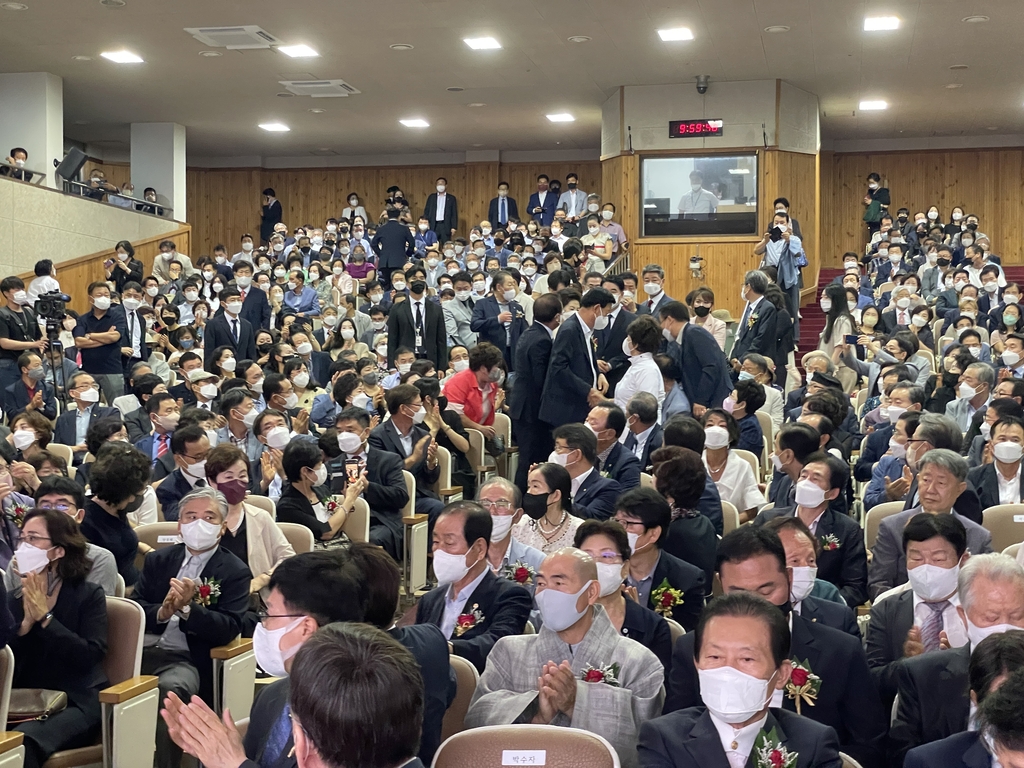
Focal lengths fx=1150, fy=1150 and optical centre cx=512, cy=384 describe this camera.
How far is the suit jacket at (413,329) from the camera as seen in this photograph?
1164 cm

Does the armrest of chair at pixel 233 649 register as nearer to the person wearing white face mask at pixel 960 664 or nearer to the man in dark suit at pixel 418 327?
the person wearing white face mask at pixel 960 664

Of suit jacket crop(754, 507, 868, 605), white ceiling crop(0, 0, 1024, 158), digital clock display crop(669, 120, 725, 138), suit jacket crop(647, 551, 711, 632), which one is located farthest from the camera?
digital clock display crop(669, 120, 725, 138)

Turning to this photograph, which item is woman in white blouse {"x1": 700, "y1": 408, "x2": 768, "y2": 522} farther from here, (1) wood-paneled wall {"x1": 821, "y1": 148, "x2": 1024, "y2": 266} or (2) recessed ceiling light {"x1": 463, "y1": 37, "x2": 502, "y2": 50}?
(1) wood-paneled wall {"x1": 821, "y1": 148, "x2": 1024, "y2": 266}

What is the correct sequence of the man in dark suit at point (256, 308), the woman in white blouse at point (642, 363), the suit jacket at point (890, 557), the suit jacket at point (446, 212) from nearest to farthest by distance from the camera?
the suit jacket at point (890, 557) → the woman in white blouse at point (642, 363) → the man in dark suit at point (256, 308) → the suit jacket at point (446, 212)

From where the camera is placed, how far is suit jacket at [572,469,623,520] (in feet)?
17.6

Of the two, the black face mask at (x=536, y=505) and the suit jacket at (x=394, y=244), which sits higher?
the suit jacket at (x=394, y=244)

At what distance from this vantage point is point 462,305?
13.0 meters

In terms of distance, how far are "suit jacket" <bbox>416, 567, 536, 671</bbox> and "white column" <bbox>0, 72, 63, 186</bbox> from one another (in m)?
15.2

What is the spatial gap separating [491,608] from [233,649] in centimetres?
96

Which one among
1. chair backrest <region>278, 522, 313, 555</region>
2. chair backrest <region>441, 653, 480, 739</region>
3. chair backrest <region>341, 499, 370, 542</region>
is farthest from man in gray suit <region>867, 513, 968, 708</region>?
chair backrest <region>341, 499, 370, 542</region>

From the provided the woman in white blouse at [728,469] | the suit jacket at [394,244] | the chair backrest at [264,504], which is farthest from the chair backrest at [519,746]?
the suit jacket at [394,244]

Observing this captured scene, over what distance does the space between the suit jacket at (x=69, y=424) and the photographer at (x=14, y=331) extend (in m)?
1.50

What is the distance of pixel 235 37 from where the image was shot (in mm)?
14570

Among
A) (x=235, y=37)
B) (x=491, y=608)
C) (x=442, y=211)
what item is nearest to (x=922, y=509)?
(x=491, y=608)
